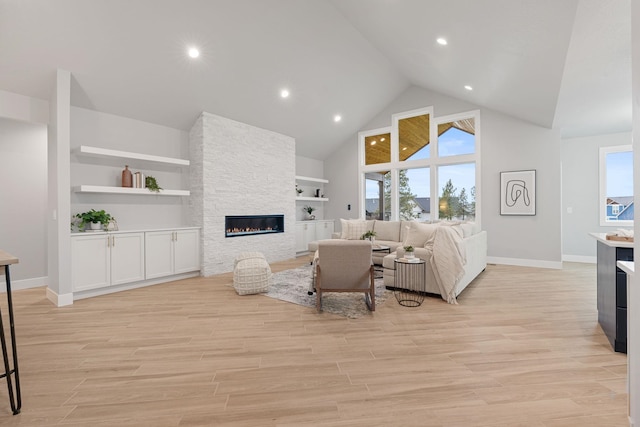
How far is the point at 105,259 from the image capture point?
13.7ft

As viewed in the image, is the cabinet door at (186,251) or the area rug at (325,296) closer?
the area rug at (325,296)

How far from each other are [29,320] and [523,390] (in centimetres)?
474

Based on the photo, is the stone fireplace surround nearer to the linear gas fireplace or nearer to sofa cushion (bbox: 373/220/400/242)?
the linear gas fireplace

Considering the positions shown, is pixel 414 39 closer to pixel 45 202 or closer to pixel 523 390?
pixel 523 390

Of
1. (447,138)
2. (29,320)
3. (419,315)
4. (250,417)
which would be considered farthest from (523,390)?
(447,138)

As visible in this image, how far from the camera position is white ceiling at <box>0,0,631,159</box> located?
10.6 ft

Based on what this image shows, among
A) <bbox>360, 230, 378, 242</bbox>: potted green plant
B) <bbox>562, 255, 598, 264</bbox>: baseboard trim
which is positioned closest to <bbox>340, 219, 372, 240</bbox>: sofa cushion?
<bbox>360, 230, 378, 242</bbox>: potted green plant

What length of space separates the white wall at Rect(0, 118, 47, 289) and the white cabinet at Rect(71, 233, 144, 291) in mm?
1588

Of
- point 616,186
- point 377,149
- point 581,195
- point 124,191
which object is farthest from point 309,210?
point 616,186

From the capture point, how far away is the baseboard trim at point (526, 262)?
225 inches

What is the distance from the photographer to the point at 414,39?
473 centimetres

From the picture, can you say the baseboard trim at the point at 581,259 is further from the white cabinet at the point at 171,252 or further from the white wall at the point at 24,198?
the white wall at the point at 24,198

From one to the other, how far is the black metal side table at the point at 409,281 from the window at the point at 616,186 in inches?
192

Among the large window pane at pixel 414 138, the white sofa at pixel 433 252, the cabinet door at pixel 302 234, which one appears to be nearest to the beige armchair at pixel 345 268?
the white sofa at pixel 433 252
